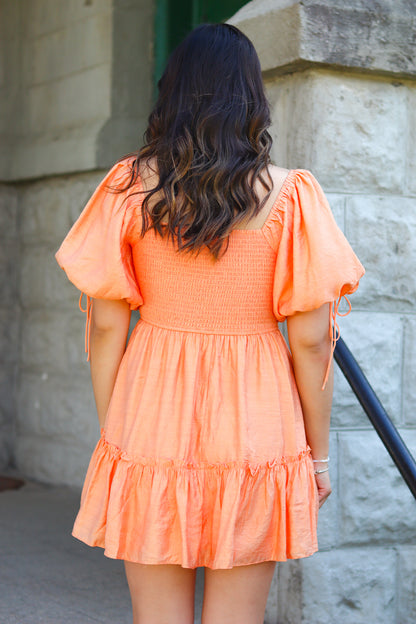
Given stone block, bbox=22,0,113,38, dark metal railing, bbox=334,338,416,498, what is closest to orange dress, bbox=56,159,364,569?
dark metal railing, bbox=334,338,416,498

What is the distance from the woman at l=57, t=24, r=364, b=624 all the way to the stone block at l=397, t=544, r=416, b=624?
4.15 ft

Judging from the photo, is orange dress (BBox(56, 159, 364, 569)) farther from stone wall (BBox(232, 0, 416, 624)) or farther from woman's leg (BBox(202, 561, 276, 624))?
stone wall (BBox(232, 0, 416, 624))

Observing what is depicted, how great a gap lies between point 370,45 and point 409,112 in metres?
0.30

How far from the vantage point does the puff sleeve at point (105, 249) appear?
189 cm

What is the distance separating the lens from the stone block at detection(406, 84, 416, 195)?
305cm

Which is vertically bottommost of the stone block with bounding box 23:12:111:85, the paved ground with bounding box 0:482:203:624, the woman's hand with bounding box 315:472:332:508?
the paved ground with bounding box 0:482:203:624

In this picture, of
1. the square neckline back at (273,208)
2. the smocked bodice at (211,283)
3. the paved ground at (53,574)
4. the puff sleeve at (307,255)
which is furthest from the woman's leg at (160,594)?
the paved ground at (53,574)

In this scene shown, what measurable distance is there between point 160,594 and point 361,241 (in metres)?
1.56

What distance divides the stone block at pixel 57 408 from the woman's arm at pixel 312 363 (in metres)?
2.86

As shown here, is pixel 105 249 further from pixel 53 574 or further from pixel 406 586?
pixel 53 574

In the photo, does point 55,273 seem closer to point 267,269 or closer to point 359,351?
point 359,351

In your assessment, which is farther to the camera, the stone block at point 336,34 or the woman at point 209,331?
the stone block at point 336,34

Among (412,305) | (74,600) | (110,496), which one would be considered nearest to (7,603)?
(74,600)

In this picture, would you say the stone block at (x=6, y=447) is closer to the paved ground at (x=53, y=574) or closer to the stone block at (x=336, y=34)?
the paved ground at (x=53, y=574)
